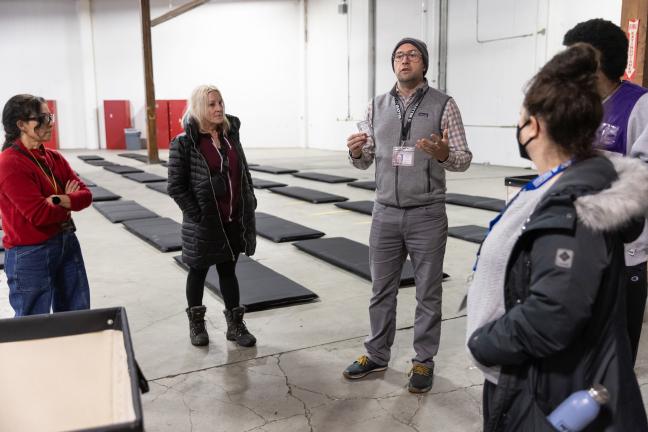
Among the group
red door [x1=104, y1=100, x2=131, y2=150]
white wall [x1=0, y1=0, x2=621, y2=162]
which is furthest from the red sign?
red door [x1=104, y1=100, x2=131, y2=150]

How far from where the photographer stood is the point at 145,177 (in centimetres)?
1092

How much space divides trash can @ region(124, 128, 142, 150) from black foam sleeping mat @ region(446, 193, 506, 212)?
42.7 ft

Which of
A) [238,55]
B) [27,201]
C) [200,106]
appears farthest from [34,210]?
[238,55]

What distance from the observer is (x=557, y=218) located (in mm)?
1176

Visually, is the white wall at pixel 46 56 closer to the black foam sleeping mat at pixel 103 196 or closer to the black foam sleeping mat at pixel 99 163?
the black foam sleeping mat at pixel 99 163

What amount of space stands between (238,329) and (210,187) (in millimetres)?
830

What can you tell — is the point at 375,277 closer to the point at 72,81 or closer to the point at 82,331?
the point at 82,331

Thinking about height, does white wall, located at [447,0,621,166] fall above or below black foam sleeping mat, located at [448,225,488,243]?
above

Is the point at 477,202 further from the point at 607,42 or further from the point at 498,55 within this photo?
the point at 607,42

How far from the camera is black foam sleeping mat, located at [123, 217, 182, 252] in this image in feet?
18.2

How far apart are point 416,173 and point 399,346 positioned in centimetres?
111

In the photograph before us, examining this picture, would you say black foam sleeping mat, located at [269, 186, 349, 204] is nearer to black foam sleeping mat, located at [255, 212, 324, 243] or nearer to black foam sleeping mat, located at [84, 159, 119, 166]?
black foam sleeping mat, located at [255, 212, 324, 243]

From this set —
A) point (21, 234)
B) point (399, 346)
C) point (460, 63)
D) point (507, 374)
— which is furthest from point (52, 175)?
point (460, 63)

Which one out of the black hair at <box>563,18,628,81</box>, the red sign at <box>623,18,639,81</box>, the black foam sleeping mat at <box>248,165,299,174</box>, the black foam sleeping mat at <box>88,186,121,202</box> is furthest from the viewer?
the black foam sleeping mat at <box>248,165,299,174</box>
